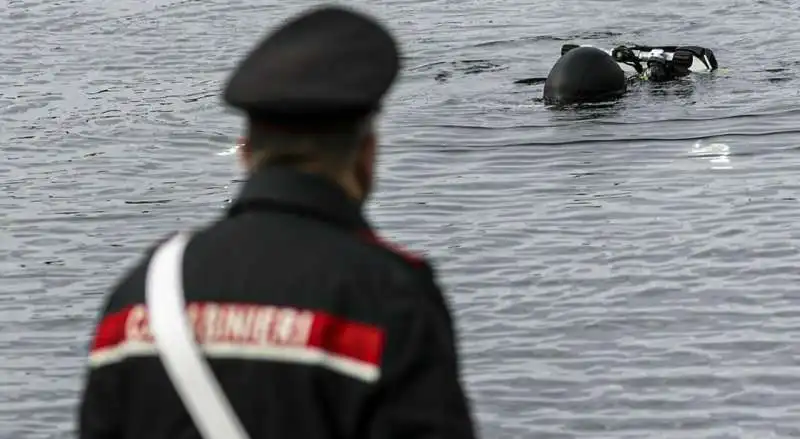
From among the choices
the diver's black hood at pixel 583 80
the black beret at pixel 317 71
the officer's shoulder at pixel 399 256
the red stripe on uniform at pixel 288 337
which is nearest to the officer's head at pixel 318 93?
the black beret at pixel 317 71

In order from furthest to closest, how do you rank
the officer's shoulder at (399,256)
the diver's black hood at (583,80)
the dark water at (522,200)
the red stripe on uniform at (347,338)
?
the diver's black hood at (583,80) < the dark water at (522,200) < the officer's shoulder at (399,256) < the red stripe on uniform at (347,338)

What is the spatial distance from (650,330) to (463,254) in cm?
→ 229

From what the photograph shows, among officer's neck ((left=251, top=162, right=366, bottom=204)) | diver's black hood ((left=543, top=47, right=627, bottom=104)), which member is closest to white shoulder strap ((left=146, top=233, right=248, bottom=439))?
officer's neck ((left=251, top=162, right=366, bottom=204))

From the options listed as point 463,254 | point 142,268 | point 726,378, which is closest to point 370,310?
point 142,268

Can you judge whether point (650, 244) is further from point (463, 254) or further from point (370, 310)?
point (370, 310)

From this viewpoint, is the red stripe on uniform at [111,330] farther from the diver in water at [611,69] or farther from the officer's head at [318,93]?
the diver in water at [611,69]

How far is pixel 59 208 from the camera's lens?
53.7 ft

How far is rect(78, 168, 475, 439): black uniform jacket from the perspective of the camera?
10.5 feet

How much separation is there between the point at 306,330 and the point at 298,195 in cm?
27

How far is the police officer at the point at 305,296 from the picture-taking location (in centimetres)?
321

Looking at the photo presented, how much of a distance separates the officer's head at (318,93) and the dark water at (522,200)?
7.38m

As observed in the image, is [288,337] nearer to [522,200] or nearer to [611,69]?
[522,200]

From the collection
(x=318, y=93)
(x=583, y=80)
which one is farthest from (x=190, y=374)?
(x=583, y=80)

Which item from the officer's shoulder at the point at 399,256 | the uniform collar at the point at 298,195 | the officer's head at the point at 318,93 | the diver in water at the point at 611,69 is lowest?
the diver in water at the point at 611,69
